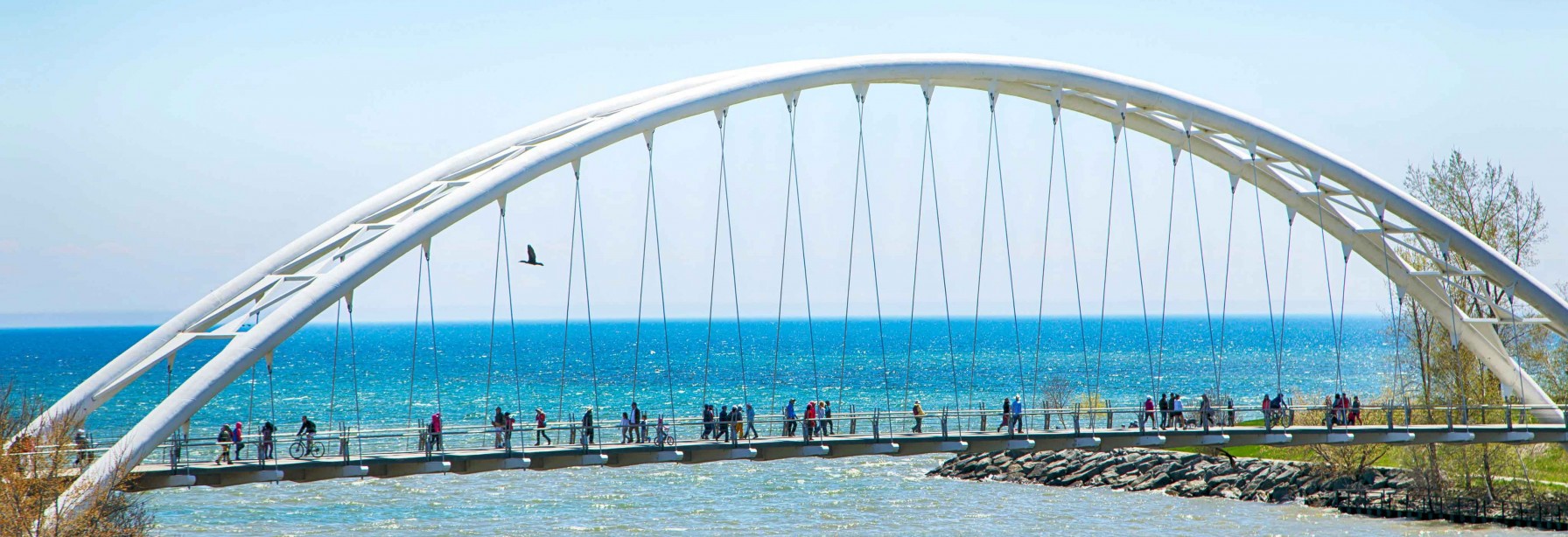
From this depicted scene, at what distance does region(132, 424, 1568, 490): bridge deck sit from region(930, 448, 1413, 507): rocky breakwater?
8.87 meters

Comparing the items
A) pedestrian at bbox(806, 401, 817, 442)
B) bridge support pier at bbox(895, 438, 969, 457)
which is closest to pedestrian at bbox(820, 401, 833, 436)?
pedestrian at bbox(806, 401, 817, 442)

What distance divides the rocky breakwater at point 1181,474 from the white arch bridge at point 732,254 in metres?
3.78

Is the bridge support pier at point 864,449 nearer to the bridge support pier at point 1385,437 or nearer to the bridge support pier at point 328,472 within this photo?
the bridge support pier at point 328,472

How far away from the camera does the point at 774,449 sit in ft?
95.3

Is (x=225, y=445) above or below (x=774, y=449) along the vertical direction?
above

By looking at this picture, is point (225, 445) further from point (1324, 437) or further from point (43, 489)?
point (1324, 437)

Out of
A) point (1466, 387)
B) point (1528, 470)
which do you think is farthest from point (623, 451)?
point (1528, 470)

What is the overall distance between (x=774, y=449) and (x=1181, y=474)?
24.7 metres

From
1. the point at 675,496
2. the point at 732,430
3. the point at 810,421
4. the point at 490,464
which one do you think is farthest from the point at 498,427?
the point at 675,496

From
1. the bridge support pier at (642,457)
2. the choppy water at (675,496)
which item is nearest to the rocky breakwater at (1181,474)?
the choppy water at (675,496)

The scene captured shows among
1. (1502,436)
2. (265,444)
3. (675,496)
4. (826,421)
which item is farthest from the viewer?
(675,496)

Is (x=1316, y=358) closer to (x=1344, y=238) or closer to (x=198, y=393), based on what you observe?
(x=1344, y=238)

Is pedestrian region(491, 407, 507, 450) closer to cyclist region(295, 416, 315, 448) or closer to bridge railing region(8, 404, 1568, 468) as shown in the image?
bridge railing region(8, 404, 1568, 468)

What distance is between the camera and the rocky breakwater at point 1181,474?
4416 centimetres
